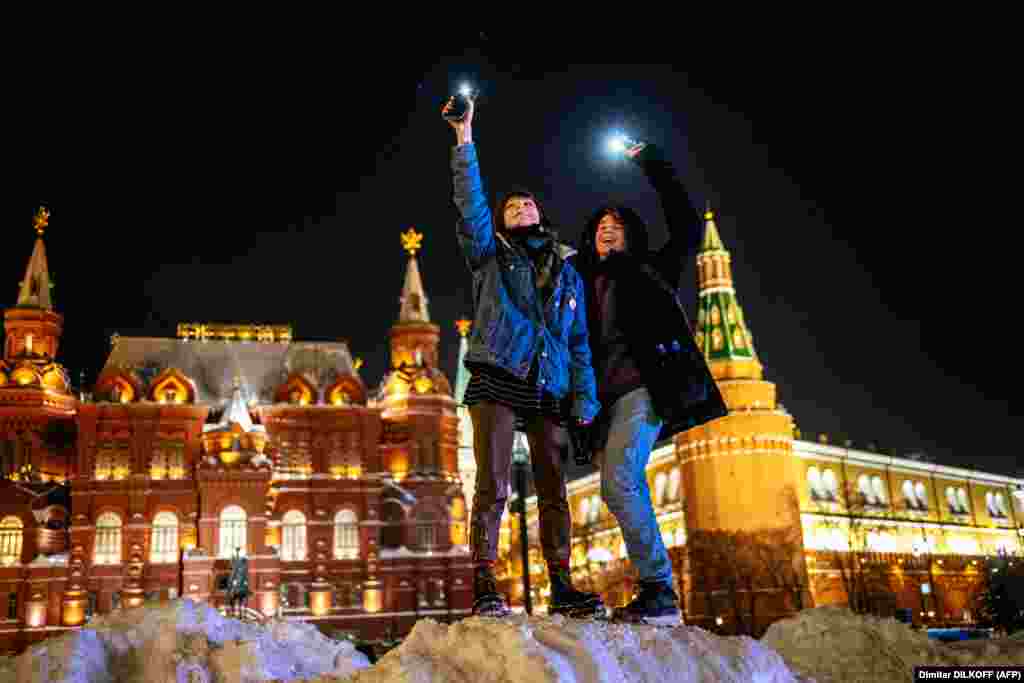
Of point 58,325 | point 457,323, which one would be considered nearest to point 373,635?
point 58,325

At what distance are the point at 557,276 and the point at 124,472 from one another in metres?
47.0

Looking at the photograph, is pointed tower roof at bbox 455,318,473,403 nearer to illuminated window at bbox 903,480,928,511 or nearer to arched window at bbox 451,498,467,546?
arched window at bbox 451,498,467,546

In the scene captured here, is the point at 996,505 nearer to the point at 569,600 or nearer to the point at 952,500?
the point at 952,500

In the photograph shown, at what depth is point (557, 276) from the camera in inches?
252

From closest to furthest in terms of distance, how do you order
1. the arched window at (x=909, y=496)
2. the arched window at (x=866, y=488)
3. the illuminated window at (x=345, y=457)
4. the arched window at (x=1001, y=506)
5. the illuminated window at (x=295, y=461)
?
the illuminated window at (x=295, y=461) < the illuminated window at (x=345, y=457) < the arched window at (x=866, y=488) < the arched window at (x=909, y=496) < the arched window at (x=1001, y=506)

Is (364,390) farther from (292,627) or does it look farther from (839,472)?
(292,627)

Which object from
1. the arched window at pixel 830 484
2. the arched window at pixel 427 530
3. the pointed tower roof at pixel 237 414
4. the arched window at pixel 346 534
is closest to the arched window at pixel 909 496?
the arched window at pixel 830 484

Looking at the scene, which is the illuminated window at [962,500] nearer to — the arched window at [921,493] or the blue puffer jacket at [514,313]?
the arched window at [921,493]

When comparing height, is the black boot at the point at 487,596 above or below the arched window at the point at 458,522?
below

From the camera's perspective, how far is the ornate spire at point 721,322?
63156 millimetres

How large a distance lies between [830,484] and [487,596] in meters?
69.8

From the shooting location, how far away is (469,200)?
20.4 feet

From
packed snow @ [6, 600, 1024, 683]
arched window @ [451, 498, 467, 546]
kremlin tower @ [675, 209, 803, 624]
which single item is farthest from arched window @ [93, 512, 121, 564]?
packed snow @ [6, 600, 1024, 683]

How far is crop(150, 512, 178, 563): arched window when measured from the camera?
47.3m
